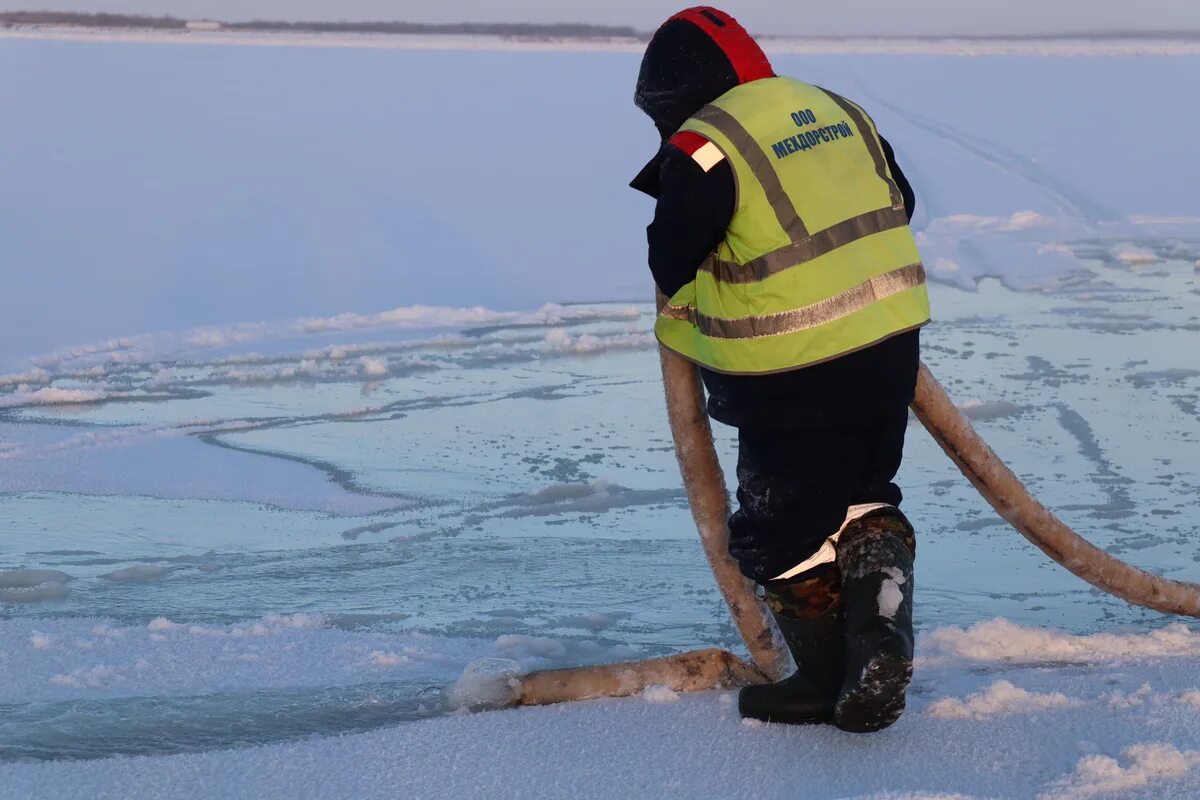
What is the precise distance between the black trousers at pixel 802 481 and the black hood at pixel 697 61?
1.27ft

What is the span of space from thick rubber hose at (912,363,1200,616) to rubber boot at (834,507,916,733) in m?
0.31

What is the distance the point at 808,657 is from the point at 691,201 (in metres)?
0.65

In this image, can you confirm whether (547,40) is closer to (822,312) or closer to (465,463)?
(465,463)

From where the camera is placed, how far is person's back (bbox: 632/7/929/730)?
1769 millimetres

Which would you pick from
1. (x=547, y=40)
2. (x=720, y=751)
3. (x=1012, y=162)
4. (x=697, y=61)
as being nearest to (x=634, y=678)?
(x=720, y=751)

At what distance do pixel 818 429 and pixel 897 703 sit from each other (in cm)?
36

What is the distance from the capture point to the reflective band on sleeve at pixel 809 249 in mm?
1769

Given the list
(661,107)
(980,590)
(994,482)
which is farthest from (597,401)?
(661,107)

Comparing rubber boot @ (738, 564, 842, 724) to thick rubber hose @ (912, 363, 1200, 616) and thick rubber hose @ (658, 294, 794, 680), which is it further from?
thick rubber hose @ (912, 363, 1200, 616)

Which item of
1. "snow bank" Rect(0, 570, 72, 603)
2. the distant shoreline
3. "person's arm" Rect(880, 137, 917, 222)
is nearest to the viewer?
"person's arm" Rect(880, 137, 917, 222)

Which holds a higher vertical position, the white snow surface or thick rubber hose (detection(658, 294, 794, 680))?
thick rubber hose (detection(658, 294, 794, 680))

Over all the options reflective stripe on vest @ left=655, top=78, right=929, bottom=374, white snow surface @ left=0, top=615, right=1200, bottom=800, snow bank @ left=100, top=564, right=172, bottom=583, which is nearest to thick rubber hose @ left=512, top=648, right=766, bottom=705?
white snow surface @ left=0, top=615, right=1200, bottom=800

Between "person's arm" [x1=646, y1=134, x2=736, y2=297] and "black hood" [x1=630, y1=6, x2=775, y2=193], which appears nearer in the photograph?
"person's arm" [x1=646, y1=134, x2=736, y2=297]

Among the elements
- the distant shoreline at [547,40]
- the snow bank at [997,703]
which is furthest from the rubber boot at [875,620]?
the distant shoreline at [547,40]
